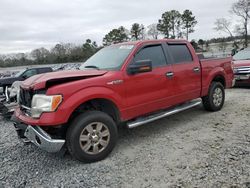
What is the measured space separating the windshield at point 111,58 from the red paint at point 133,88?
0.46 ft

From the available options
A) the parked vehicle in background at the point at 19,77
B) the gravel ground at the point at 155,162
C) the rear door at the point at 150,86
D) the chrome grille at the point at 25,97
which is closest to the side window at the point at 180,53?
the rear door at the point at 150,86

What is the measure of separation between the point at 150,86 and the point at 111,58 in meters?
0.92

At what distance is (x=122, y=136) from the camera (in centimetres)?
516

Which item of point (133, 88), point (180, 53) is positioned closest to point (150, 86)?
point (133, 88)

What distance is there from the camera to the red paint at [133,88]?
3723 millimetres

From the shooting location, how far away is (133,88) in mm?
4477

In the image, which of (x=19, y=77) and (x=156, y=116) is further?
(x=19, y=77)

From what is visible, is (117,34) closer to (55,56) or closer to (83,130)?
(55,56)

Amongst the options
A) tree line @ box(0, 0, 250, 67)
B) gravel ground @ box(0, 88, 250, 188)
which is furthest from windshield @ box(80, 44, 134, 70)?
tree line @ box(0, 0, 250, 67)

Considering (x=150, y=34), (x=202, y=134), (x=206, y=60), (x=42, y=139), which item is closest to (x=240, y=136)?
(x=202, y=134)

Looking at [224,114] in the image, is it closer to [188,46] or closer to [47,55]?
[188,46]

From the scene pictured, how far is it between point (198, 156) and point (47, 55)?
61790 mm

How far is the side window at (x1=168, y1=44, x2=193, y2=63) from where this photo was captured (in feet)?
17.8

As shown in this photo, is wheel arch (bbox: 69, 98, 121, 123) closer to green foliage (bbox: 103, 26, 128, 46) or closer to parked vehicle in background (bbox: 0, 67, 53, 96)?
parked vehicle in background (bbox: 0, 67, 53, 96)
